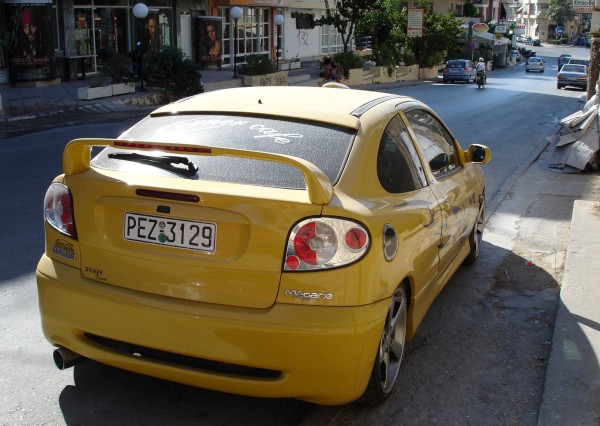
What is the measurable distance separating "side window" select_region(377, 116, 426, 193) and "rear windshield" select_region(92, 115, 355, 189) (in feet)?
0.85

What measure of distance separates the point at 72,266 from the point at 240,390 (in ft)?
3.50

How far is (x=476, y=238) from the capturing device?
272 inches

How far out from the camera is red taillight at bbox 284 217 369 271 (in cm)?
353

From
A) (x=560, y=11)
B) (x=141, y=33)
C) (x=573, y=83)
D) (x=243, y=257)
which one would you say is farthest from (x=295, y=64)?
(x=560, y=11)

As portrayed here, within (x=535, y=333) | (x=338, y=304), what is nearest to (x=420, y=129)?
(x=535, y=333)

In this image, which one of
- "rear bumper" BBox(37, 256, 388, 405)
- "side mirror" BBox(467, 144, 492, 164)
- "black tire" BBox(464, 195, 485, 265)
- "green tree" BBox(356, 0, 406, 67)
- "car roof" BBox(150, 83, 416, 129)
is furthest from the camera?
"green tree" BBox(356, 0, 406, 67)

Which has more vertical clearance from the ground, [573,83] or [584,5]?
[584,5]

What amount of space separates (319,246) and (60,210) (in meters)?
1.40

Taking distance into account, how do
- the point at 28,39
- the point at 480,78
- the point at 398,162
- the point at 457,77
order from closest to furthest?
the point at 398,162 < the point at 28,39 < the point at 480,78 < the point at 457,77

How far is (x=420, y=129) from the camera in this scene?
5.19 m

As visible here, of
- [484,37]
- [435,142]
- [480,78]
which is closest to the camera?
[435,142]

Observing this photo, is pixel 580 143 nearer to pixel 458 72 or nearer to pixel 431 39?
pixel 458 72

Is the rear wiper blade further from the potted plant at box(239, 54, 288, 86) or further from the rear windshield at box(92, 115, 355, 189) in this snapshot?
the potted plant at box(239, 54, 288, 86)

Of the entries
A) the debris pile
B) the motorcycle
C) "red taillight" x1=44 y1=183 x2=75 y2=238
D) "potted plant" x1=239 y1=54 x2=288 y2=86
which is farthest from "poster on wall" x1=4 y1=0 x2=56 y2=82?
the motorcycle
